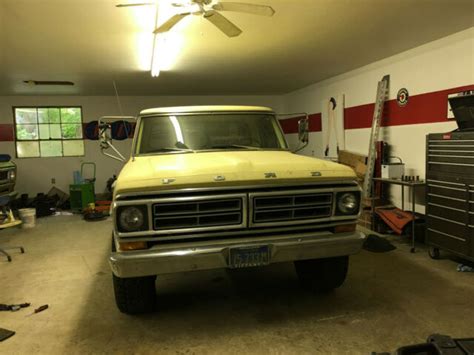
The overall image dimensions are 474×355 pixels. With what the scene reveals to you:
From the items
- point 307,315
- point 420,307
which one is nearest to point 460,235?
point 420,307

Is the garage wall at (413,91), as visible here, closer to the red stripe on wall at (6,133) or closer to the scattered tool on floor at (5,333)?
the scattered tool on floor at (5,333)

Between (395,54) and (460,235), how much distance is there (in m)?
3.33

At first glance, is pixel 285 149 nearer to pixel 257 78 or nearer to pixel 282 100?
pixel 257 78

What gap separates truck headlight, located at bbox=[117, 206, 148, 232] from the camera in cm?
251

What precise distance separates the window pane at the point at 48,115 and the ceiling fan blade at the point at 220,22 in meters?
7.88

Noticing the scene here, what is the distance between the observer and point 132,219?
2531 mm

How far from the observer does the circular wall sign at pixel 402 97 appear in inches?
237

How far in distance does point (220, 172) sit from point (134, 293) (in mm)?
1276

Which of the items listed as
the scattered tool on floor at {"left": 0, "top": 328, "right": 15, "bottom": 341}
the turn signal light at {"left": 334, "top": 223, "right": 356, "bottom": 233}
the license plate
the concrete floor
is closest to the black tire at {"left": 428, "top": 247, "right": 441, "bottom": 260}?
the concrete floor

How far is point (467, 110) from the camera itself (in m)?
4.02

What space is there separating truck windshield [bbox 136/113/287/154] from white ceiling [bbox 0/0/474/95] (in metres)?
1.21

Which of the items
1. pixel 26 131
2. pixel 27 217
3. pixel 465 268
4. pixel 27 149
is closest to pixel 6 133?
pixel 26 131

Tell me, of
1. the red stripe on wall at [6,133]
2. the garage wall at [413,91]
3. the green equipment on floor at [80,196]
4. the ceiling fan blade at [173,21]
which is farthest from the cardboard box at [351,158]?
the red stripe on wall at [6,133]

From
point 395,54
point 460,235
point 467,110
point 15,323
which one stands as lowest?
point 15,323
